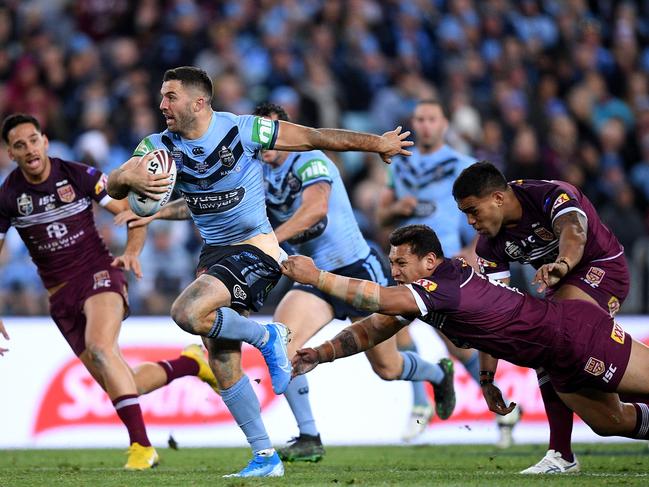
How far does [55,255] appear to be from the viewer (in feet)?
32.5

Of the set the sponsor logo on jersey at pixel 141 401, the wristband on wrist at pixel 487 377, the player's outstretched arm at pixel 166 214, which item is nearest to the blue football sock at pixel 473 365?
the sponsor logo on jersey at pixel 141 401

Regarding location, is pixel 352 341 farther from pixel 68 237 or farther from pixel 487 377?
pixel 68 237

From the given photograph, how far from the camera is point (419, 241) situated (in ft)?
24.9

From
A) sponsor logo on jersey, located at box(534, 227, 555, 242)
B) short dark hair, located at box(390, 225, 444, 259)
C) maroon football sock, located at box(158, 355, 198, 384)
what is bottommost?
maroon football sock, located at box(158, 355, 198, 384)

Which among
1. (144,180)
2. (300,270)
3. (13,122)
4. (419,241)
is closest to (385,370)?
(419,241)

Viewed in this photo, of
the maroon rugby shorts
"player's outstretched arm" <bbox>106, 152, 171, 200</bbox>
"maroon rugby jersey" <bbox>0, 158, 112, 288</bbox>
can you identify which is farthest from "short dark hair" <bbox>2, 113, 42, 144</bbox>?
"player's outstretched arm" <bbox>106, 152, 171, 200</bbox>

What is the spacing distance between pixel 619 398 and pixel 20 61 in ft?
38.0

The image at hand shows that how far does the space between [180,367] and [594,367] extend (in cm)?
426

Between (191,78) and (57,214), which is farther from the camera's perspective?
(57,214)

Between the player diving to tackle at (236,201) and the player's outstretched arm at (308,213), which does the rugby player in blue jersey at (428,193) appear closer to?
the player's outstretched arm at (308,213)

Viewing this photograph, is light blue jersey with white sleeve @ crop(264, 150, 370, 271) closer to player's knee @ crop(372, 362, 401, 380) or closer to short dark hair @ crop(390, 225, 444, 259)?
player's knee @ crop(372, 362, 401, 380)

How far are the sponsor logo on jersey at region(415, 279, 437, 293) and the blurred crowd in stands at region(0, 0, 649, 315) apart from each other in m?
7.57

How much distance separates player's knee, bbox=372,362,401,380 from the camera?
10156 millimetres

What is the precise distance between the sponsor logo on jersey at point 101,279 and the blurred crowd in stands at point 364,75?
4.58m
